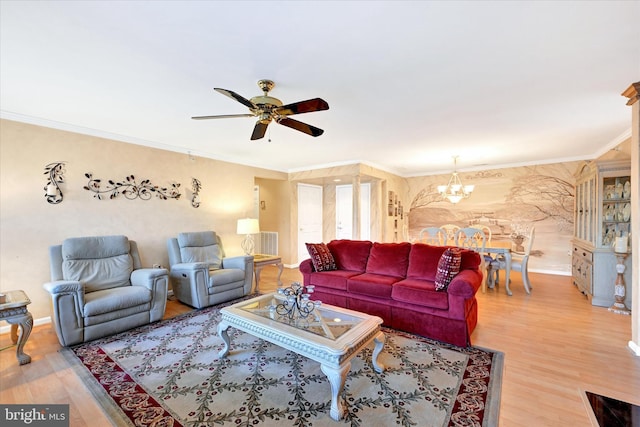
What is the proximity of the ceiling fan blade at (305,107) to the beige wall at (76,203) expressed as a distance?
2894 millimetres

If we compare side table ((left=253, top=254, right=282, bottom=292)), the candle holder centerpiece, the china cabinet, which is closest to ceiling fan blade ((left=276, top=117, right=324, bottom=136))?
the candle holder centerpiece

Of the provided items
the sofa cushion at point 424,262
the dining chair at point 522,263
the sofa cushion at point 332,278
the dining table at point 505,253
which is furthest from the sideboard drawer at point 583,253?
the sofa cushion at point 332,278

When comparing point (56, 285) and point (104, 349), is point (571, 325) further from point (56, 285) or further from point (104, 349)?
point (56, 285)

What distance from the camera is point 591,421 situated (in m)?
1.68

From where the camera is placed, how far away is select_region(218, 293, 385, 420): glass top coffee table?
1760 mm

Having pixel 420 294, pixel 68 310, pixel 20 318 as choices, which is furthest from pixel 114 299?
pixel 420 294

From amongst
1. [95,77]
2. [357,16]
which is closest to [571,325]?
[357,16]

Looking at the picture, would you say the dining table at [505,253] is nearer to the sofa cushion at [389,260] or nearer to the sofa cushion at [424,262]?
the sofa cushion at [424,262]

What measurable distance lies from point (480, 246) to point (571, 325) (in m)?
1.61

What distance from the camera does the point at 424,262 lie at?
332 centimetres

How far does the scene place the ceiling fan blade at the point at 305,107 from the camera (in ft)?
6.41

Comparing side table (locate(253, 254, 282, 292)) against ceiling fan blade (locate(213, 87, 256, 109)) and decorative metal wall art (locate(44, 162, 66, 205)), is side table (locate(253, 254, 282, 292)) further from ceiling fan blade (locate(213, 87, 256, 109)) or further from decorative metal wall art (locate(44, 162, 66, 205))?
ceiling fan blade (locate(213, 87, 256, 109))

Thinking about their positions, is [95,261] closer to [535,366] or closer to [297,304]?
[297,304]

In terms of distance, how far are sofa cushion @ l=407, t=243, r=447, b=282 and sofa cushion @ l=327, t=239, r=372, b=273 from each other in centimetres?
66
